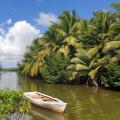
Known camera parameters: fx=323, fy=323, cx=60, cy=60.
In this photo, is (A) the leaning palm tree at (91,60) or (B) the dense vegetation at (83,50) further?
(A) the leaning palm tree at (91,60)

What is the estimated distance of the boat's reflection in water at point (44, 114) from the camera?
61.7 feet

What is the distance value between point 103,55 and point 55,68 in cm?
840

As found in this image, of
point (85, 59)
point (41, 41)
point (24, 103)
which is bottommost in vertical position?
point (24, 103)

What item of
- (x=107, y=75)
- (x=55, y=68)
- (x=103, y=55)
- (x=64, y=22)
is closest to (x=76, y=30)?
(x=64, y=22)

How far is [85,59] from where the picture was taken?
35.8 m

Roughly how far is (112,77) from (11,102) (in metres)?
20.6

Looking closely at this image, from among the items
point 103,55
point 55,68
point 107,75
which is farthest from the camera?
point 55,68

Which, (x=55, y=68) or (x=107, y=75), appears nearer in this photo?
(x=107, y=75)

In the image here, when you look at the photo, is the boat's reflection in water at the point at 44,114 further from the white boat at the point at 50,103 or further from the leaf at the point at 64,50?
the leaf at the point at 64,50

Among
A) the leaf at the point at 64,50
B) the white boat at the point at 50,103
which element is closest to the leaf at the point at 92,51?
the leaf at the point at 64,50

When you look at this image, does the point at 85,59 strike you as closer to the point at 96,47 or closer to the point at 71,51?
the point at 96,47

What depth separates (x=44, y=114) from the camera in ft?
65.8

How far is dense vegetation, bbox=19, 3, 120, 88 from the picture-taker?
31.3 metres

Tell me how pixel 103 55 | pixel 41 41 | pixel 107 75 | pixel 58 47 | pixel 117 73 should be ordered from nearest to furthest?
pixel 117 73
pixel 107 75
pixel 103 55
pixel 58 47
pixel 41 41
